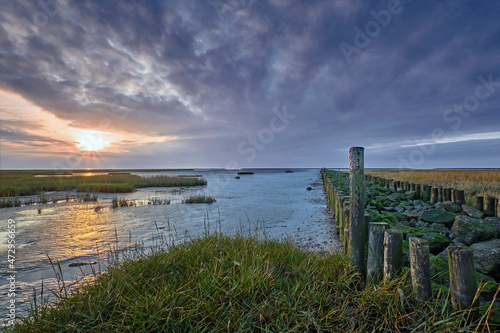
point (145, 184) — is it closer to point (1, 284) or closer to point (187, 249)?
point (1, 284)

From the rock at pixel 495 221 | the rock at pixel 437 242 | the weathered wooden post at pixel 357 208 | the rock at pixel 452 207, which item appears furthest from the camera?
the rock at pixel 452 207

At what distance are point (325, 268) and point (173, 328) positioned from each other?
202 centimetres

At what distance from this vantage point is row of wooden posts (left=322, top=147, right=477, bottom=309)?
2.17 meters

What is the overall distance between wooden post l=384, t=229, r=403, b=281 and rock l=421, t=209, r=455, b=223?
4.33m

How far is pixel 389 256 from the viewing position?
267cm

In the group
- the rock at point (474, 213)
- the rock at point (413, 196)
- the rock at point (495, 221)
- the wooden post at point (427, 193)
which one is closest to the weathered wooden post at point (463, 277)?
the rock at point (495, 221)

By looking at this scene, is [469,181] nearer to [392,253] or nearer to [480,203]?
[480,203]

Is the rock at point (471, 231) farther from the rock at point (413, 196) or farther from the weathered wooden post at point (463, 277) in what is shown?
the rock at point (413, 196)

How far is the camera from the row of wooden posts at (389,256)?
7.13 feet

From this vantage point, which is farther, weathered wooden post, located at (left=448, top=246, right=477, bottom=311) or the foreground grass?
the foreground grass

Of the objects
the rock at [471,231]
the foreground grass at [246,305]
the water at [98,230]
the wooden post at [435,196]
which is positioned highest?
the wooden post at [435,196]

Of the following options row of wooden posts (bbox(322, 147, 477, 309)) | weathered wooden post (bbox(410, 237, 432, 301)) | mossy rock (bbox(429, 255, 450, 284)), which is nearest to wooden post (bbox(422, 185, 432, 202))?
mossy rock (bbox(429, 255, 450, 284))

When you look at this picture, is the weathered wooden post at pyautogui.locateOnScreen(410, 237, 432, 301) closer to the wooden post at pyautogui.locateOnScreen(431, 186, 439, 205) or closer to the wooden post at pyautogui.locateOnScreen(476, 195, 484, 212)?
the wooden post at pyautogui.locateOnScreen(476, 195, 484, 212)

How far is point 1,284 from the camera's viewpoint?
4164 millimetres
